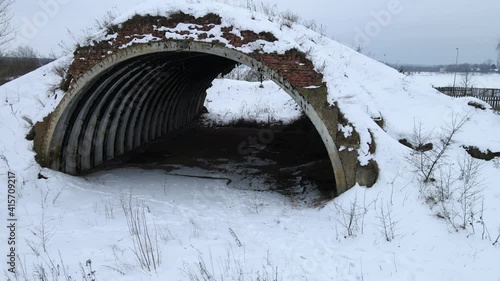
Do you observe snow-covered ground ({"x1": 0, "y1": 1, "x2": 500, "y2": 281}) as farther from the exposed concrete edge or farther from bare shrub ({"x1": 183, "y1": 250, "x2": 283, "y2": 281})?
the exposed concrete edge

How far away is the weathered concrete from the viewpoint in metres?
7.65

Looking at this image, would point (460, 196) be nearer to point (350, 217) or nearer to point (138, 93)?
point (350, 217)

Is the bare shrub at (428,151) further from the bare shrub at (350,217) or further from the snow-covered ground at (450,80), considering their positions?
the snow-covered ground at (450,80)

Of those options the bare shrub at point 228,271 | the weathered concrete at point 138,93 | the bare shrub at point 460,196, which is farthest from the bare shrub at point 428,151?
the bare shrub at point 228,271

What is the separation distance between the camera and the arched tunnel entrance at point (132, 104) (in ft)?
25.3

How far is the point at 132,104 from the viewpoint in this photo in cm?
1211

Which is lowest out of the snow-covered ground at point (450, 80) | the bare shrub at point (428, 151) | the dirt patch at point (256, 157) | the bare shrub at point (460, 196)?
the dirt patch at point (256, 157)

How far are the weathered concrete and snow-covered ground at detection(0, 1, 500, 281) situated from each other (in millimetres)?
310

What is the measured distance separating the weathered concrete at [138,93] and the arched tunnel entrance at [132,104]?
0.02 meters

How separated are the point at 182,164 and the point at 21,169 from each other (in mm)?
4341

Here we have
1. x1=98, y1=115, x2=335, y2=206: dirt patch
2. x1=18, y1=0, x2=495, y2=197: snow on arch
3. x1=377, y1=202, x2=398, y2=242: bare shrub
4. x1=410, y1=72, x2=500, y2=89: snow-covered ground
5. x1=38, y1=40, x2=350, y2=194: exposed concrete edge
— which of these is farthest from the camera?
x1=410, y1=72, x2=500, y2=89: snow-covered ground

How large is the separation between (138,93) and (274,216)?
22.5 ft

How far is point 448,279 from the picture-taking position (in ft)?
16.0

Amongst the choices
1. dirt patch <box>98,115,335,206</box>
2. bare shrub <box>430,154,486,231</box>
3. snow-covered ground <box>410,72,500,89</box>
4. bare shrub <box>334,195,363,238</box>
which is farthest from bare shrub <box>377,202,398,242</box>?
snow-covered ground <box>410,72,500,89</box>
